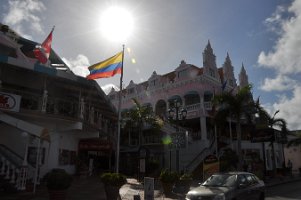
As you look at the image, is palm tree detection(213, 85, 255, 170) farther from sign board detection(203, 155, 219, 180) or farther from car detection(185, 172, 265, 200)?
car detection(185, 172, 265, 200)

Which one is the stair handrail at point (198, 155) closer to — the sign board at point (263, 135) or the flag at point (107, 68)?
the sign board at point (263, 135)

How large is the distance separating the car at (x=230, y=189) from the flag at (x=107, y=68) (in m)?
9.73

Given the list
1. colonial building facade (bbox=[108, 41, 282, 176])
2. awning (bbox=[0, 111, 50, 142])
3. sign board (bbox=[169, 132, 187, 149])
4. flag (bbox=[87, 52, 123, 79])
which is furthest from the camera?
colonial building facade (bbox=[108, 41, 282, 176])

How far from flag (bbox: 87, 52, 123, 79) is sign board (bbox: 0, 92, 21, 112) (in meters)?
4.88

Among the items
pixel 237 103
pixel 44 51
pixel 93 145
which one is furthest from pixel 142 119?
pixel 44 51

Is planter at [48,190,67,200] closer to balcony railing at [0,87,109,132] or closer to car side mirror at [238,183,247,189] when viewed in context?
balcony railing at [0,87,109,132]

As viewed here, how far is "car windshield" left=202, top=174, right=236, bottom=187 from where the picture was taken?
11.4 m

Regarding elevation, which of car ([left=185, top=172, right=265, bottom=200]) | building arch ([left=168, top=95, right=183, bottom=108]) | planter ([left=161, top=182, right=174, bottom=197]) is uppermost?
building arch ([left=168, top=95, right=183, bottom=108])

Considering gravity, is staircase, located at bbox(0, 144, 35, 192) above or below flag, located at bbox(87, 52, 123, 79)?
below

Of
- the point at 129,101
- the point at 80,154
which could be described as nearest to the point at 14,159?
the point at 80,154

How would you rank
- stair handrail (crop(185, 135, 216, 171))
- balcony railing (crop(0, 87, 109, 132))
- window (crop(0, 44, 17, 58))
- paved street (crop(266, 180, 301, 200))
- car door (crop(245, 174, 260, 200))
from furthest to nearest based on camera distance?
stair handrail (crop(185, 135, 216, 171)), window (crop(0, 44, 17, 58)), balcony railing (crop(0, 87, 109, 132)), paved street (crop(266, 180, 301, 200)), car door (crop(245, 174, 260, 200))

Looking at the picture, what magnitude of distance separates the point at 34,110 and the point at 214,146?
20.9 meters

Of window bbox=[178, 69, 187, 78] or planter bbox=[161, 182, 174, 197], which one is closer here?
planter bbox=[161, 182, 174, 197]

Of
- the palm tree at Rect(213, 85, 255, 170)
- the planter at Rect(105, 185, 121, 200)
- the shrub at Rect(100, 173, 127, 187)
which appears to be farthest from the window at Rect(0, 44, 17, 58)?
the palm tree at Rect(213, 85, 255, 170)
